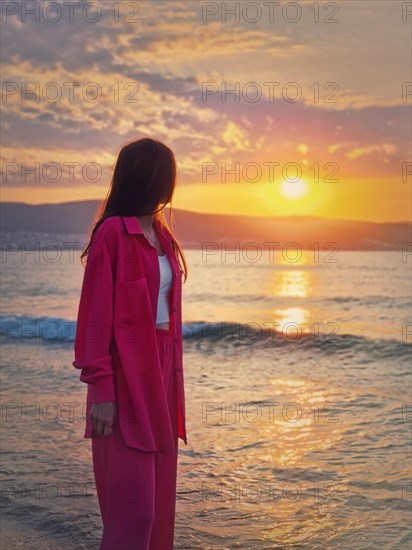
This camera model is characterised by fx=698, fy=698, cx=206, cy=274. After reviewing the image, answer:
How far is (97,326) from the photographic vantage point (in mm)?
2508

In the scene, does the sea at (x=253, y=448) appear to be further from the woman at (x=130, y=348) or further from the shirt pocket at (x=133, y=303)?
the shirt pocket at (x=133, y=303)

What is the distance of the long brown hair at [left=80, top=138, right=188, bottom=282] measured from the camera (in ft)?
8.46

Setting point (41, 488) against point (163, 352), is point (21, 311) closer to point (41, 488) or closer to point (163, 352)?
point (41, 488)

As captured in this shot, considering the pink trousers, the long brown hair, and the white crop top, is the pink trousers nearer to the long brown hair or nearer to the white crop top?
the white crop top

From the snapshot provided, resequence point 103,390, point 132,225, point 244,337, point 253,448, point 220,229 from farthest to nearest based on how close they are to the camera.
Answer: point 220,229
point 244,337
point 253,448
point 132,225
point 103,390

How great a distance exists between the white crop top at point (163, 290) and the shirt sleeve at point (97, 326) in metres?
0.22

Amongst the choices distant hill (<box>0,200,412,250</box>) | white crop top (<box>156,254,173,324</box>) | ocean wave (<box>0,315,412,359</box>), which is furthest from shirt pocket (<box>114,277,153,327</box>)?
distant hill (<box>0,200,412,250</box>)

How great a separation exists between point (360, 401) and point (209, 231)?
68.6 meters

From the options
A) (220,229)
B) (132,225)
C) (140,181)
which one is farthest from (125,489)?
(220,229)

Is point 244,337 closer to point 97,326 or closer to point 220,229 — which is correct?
point 97,326

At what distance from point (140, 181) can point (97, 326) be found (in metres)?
0.56

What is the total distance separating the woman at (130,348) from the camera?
2514 millimetres

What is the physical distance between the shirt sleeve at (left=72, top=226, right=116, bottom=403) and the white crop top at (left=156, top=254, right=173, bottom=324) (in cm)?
22

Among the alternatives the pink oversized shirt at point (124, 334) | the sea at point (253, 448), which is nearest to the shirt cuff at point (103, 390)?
the pink oversized shirt at point (124, 334)
